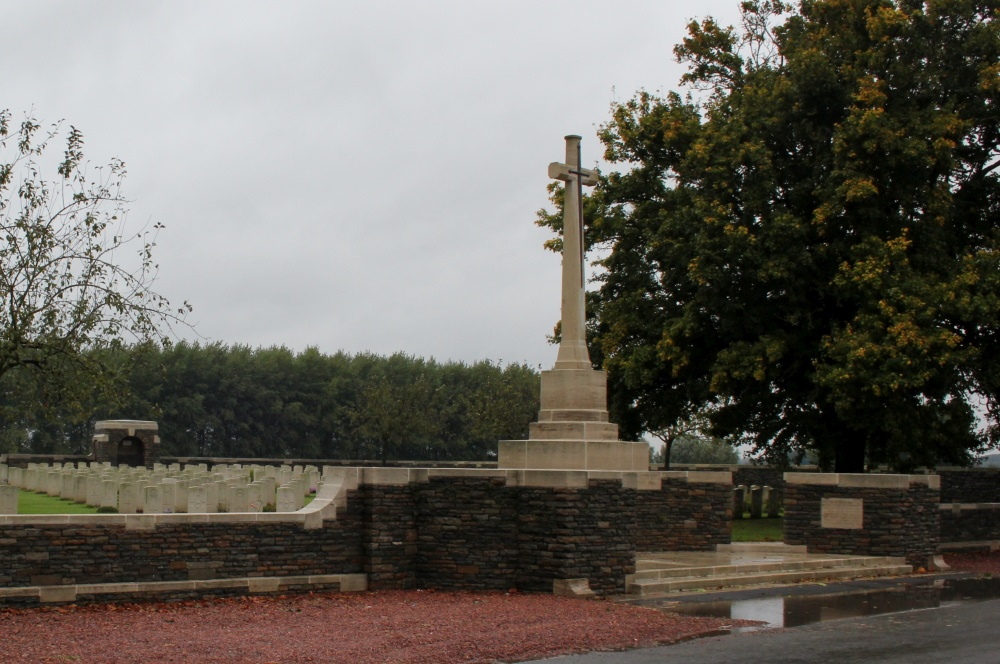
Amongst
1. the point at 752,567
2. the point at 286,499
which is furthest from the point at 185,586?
the point at 752,567

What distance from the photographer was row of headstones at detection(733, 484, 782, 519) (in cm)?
3028

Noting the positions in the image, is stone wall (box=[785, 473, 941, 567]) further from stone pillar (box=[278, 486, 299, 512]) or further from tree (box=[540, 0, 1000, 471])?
stone pillar (box=[278, 486, 299, 512])

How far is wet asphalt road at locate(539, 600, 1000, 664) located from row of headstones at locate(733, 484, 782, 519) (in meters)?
17.5

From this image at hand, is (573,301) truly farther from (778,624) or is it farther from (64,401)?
(64,401)

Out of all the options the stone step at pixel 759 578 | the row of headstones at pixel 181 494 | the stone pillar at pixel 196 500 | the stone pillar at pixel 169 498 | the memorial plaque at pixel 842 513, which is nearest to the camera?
the stone step at pixel 759 578

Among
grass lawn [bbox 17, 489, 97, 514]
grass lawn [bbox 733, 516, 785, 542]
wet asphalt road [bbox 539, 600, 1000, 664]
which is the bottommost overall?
grass lawn [bbox 733, 516, 785, 542]

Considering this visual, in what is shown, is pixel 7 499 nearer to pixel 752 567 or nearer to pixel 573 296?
pixel 573 296

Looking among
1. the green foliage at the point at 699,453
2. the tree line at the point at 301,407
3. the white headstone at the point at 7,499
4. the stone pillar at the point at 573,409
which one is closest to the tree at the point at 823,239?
the stone pillar at the point at 573,409

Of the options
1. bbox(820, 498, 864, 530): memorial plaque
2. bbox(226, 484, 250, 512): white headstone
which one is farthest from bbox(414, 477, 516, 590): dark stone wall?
bbox(820, 498, 864, 530): memorial plaque

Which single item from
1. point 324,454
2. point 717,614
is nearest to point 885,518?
point 717,614

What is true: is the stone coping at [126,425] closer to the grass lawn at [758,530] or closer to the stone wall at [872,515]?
the grass lawn at [758,530]

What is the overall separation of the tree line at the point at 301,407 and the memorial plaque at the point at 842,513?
31.6m

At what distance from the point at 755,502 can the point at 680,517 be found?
11.9 metres

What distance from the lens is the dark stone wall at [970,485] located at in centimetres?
2847
